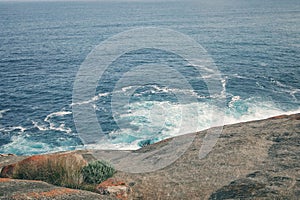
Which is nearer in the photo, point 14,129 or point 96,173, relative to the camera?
point 96,173

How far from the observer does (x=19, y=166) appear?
16297mm

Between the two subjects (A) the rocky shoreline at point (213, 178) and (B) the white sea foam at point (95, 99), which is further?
(B) the white sea foam at point (95, 99)

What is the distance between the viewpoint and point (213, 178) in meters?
16.2

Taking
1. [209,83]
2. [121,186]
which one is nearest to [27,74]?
[209,83]

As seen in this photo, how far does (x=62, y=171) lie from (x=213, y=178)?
7883 mm

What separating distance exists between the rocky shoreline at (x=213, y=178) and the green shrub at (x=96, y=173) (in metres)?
0.44

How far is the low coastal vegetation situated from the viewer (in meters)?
15.4

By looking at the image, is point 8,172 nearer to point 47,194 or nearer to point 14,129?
point 47,194

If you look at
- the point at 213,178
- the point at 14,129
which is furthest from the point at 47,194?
the point at 14,129

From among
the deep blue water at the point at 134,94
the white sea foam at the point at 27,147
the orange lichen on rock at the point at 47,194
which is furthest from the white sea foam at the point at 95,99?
the orange lichen on rock at the point at 47,194

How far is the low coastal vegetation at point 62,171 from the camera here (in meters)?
15.4

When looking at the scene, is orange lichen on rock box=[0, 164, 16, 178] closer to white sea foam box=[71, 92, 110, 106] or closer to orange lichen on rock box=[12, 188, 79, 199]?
orange lichen on rock box=[12, 188, 79, 199]

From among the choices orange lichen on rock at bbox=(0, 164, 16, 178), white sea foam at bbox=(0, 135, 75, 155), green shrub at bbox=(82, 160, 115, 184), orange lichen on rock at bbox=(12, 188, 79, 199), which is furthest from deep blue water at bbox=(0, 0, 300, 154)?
orange lichen on rock at bbox=(12, 188, 79, 199)

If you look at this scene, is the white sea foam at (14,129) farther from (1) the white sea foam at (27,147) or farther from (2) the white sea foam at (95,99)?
(2) the white sea foam at (95,99)
